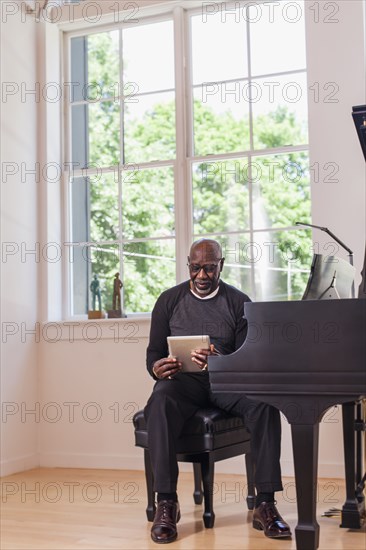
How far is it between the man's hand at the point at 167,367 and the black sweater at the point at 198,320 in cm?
19

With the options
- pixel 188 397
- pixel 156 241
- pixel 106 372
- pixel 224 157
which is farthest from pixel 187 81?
pixel 188 397

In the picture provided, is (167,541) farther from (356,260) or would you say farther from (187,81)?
(187,81)

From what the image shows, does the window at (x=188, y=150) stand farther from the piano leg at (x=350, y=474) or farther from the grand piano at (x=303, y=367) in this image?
the grand piano at (x=303, y=367)

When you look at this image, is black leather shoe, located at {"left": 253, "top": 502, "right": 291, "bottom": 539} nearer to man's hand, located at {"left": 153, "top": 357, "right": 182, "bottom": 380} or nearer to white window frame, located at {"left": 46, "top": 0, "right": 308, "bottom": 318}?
man's hand, located at {"left": 153, "top": 357, "right": 182, "bottom": 380}

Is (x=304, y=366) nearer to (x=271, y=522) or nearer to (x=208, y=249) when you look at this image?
(x=271, y=522)

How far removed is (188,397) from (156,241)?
6.82 feet

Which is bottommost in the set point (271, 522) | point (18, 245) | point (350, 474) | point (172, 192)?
point (271, 522)

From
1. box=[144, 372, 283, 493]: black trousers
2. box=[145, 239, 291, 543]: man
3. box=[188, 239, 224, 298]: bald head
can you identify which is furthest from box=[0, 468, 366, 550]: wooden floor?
box=[188, 239, 224, 298]: bald head

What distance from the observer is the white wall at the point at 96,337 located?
16.4ft

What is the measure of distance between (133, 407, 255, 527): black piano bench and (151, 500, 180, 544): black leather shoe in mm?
191

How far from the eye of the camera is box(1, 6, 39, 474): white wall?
5.51 meters

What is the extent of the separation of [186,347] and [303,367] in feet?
3.01

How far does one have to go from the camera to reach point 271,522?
3.46m

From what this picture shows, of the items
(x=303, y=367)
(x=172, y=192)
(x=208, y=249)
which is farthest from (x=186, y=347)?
(x=172, y=192)
